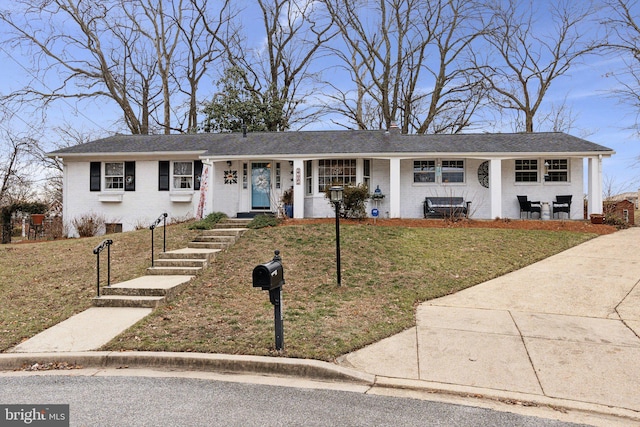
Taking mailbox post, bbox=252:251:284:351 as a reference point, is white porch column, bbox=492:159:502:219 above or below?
above

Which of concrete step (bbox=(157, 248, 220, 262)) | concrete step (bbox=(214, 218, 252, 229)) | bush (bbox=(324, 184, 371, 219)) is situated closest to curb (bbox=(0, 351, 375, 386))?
concrete step (bbox=(157, 248, 220, 262))

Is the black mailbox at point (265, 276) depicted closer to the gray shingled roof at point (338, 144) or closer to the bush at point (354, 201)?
the bush at point (354, 201)

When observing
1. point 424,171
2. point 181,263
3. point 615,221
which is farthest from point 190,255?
point 615,221

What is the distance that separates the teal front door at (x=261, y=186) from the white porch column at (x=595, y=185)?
11.9 m

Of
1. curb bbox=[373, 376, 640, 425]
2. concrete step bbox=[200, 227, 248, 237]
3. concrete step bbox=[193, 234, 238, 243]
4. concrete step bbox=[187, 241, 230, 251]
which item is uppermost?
concrete step bbox=[200, 227, 248, 237]

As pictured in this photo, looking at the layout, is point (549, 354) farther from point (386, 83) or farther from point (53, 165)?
point (53, 165)

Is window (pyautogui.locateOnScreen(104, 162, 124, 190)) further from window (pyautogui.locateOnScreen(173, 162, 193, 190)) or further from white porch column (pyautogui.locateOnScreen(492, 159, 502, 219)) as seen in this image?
white porch column (pyautogui.locateOnScreen(492, 159, 502, 219))

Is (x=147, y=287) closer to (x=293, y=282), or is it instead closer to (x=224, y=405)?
(x=293, y=282)

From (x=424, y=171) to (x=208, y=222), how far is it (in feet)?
27.7

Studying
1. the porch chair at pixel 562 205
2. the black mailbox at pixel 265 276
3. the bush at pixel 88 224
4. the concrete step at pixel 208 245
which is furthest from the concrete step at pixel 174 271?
the porch chair at pixel 562 205

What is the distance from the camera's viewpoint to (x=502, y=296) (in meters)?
7.58

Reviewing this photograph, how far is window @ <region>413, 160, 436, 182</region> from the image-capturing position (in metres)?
15.8

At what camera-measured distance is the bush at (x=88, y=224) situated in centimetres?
1639

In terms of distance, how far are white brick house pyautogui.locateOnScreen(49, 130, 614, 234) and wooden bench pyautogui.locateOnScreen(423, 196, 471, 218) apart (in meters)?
0.39
